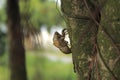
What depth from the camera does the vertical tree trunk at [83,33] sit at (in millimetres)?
1833

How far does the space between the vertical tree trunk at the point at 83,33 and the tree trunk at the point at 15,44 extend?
258 cm

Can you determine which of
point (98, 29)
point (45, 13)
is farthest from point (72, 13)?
point (45, 13)

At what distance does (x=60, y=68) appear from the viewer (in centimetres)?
1130

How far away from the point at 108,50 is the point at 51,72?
9417 mm

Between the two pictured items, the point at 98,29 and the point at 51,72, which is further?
the point at 51,72

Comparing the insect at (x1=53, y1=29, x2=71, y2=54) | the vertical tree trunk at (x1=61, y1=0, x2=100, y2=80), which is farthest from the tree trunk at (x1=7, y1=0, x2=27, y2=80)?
the vertical tree trunk at (x1=61, y1=0, x2=100, y2=80)

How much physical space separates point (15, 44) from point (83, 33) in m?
2.74

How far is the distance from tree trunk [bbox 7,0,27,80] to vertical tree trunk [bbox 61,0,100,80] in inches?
102

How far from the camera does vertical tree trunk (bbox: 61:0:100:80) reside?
183cm

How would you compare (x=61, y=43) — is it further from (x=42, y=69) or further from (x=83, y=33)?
(x=42, y=69)

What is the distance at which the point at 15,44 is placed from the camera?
456 centimetres

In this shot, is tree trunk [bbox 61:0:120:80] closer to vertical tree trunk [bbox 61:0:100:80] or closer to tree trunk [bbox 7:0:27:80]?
vertical tree trunk [bbox 61:0:100:80]

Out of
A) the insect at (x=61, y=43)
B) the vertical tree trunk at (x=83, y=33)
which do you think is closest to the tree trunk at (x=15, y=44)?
the insect at (x=61, y=43)

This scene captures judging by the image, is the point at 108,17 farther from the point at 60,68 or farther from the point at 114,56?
the point at 60,68
